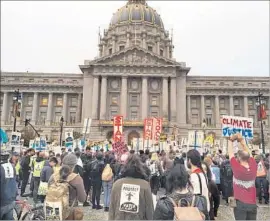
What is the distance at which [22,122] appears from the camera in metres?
62.8

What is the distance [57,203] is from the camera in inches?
195

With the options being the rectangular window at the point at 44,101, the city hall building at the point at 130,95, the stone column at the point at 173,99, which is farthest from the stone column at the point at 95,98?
the stone column at the point at 173,99

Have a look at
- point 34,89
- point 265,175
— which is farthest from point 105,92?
point 265,175

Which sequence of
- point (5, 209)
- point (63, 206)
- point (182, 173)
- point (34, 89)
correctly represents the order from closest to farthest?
1. point (182, 173)
2. point (63, 206)
3. point (5, 209)
4. point (34, 89)

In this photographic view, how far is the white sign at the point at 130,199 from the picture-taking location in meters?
4.35

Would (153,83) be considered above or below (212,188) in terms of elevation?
above

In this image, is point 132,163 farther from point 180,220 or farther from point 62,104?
point 62,104

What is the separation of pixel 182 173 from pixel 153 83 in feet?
190

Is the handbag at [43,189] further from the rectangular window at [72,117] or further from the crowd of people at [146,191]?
the rectangular window at [72,117]

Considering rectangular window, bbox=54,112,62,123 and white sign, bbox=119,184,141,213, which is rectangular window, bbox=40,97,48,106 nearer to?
rectangular window, bbox=54,112,62,123

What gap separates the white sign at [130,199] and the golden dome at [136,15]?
254ft

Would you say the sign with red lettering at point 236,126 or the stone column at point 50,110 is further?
the stone column at point 50,110

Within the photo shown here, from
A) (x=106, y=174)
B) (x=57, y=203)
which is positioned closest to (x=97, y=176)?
(x=106, y=174)

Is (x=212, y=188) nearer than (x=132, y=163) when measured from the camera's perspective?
No
